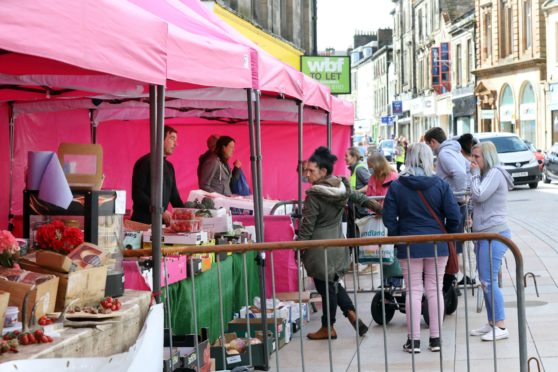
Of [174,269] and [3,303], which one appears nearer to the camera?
[3,303]

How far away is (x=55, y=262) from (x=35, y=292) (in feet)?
1.17

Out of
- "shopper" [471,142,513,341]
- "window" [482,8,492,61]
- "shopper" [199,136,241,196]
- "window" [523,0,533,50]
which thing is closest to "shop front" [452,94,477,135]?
"window" [482,8,492,61]

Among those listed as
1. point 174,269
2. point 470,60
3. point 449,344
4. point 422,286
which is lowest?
point 449,344

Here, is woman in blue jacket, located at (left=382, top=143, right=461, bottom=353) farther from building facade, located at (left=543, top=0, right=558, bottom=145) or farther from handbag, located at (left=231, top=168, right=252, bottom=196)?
building facade, located at (left=543, top=0, right=558, bottom=145)

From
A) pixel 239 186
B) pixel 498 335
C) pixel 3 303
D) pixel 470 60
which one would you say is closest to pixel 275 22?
pixel 239 186

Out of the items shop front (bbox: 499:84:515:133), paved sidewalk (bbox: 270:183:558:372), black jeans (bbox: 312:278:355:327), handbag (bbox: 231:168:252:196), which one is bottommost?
paved sidewalk (bbox: 270:183:558:372)

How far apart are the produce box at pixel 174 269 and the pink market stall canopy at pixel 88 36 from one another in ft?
5.69

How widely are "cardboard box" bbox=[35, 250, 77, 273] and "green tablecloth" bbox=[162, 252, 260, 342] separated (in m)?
1.86

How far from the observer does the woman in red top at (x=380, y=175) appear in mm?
12922

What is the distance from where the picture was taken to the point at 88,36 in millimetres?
4871

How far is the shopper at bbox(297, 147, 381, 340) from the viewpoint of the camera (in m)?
8.76

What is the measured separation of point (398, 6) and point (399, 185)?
86474 mm

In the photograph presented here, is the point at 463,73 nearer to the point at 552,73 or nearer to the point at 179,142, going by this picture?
the point at 552,73

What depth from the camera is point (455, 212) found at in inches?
333
